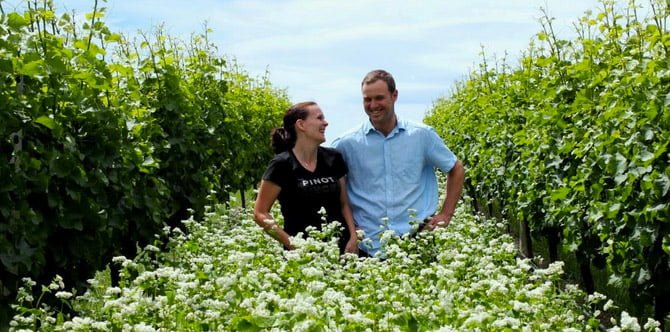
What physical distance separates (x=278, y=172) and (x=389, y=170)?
77 centimetres

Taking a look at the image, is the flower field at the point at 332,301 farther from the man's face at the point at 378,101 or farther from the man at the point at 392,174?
the man's face at the point at 378,101

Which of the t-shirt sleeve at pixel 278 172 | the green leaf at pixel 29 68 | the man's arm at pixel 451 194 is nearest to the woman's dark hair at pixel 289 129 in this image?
the t-shirt sleeve at pixel 278 172

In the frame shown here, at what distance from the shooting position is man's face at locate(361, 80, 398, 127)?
19.4 feet

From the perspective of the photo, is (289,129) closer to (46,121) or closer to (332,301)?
(46,121)

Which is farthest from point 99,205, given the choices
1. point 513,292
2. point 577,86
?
point 577,86

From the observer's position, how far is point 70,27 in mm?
7375

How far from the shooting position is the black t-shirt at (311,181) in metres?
6.16

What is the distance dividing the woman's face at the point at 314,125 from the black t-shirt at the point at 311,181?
17cm

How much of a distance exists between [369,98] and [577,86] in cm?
399

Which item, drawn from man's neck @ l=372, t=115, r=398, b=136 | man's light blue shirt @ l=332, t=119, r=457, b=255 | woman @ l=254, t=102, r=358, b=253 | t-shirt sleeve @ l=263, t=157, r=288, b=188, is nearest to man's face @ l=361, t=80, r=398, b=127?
man's neck @ l=372, t=115, r=398, b=136

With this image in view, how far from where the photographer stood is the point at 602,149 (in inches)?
291

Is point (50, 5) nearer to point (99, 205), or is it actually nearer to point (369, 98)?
point (99, 205)

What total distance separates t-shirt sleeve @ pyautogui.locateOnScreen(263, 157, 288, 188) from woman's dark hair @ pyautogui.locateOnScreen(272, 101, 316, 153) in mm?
184

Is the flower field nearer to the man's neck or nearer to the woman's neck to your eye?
the woman's neck
